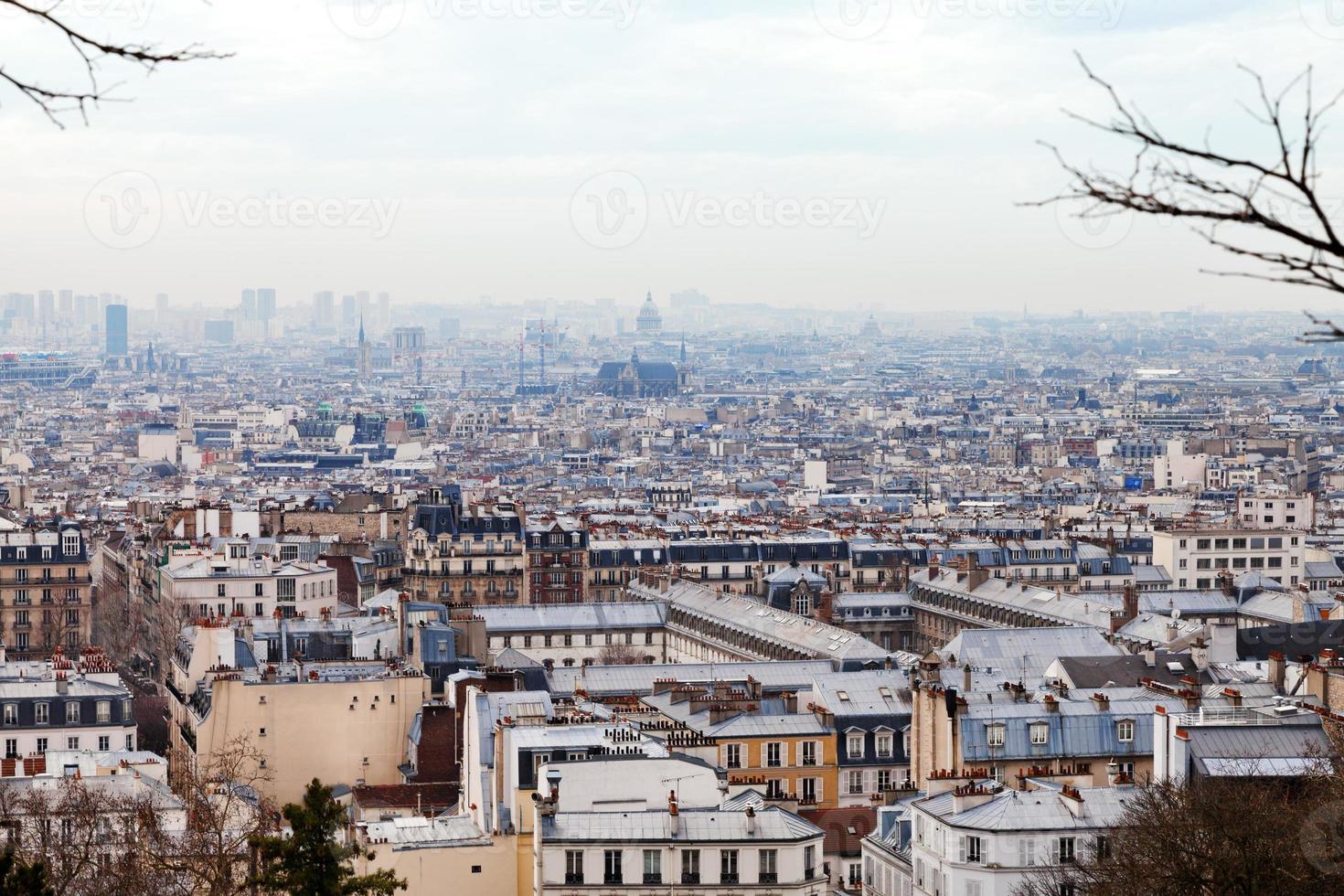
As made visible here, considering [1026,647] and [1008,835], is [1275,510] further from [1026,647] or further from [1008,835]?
[1008,835]

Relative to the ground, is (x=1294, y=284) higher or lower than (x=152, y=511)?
higher

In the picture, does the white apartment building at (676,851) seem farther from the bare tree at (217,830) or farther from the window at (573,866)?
the bare tree at (217,830)

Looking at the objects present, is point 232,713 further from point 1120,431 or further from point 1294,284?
point 1120,431

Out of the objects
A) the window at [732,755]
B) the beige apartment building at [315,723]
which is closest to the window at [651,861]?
the window at [732,755]

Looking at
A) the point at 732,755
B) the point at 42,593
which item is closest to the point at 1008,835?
the point at 732,755

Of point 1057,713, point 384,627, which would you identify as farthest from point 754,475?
point 1057,713

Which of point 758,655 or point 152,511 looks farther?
point 152,511
